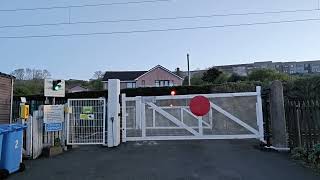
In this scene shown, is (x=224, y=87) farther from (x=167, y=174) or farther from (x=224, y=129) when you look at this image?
(x=167, y=174)

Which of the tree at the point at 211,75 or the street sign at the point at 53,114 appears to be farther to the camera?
the tree at the point at 211,75

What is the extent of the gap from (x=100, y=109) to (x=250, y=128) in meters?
5.50

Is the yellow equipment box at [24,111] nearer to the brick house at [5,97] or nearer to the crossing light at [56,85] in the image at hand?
the crossing light at [56,85]

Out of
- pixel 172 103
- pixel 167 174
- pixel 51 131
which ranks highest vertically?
pixel 172 103

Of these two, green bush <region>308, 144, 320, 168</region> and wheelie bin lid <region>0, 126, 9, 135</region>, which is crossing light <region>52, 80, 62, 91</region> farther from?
green bush <region>308, 144, 320, 168</region>

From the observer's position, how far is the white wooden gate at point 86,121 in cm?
1298

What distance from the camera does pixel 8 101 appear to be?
58.9 feet

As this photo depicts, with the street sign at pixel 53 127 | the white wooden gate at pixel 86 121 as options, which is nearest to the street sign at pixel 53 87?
the white wooden gate at pixel 86 121

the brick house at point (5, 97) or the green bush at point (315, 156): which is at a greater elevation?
the brick house at point (5, 97)

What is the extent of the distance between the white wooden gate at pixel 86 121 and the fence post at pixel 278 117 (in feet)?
19.2

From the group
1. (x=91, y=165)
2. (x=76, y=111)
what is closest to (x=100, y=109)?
(x=76, y=111)

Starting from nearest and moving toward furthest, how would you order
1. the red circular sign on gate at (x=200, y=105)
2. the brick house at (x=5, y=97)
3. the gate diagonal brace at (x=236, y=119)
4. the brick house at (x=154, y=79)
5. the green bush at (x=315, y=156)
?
the green bush at (x=315, y=156) < the gate diagonal brace at (x=236, y=119) < the red circular sign on gate at (x=200, y=105) < the brick house at (x=5, y=97) < the brick house at (x=154, y=79)

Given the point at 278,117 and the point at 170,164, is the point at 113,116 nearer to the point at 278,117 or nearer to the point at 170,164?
the point at 170,164

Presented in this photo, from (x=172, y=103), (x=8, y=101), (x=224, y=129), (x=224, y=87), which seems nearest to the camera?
(x=224, y=129)
